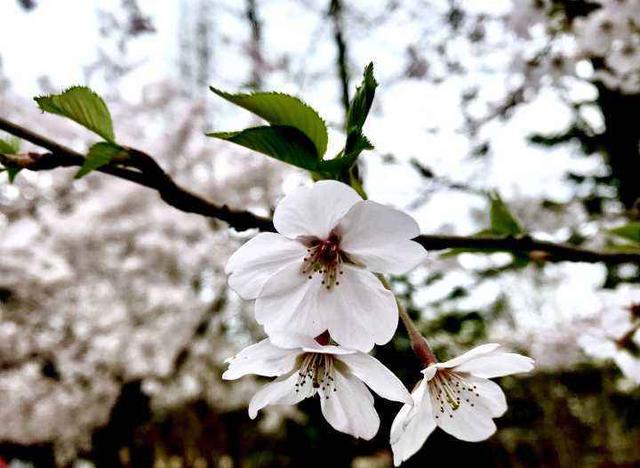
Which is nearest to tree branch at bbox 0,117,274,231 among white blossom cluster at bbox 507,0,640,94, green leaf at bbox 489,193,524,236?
green leaf at bbox 489,193,524,236

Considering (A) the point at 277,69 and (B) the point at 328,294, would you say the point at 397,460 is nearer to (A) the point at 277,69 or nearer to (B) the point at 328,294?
(B) the point at 328,294

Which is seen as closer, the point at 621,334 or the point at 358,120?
the point at 358,120

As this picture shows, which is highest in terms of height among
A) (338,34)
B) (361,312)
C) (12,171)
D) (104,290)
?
(338,34)

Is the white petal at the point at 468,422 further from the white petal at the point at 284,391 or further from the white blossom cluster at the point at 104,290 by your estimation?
the white blossom cluster at the point at 104,290

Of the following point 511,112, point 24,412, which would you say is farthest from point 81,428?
point 511,112

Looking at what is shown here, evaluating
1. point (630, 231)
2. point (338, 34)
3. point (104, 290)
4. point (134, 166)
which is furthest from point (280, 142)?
point (104, 290)

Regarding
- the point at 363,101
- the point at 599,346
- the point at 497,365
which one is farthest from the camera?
the point at 599,346

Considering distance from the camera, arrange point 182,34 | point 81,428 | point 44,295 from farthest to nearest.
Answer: point 182,34
point 81,428
point 44,295

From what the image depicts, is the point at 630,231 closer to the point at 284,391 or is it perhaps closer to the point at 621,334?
the point at 621,334
